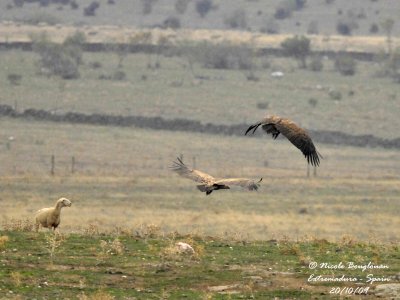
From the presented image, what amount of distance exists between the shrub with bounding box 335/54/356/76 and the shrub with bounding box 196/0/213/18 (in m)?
30.4

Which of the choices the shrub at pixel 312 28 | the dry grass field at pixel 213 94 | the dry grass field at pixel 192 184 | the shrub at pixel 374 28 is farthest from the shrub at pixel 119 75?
the shrub at pixel 374 28

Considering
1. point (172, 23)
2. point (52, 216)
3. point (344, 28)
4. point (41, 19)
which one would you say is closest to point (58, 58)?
point (41, 19)

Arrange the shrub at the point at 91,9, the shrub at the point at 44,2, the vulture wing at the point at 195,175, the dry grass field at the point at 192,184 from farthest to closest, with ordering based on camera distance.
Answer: the shrub at the point at 44,2 < the shrub at the point at 91,9 < the dry grass field at the point at 192,184 < the vulture wing at the point at 195,175

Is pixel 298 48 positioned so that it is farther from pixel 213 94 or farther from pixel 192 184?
pixel 192 184

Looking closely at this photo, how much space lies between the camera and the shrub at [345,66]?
233 ft

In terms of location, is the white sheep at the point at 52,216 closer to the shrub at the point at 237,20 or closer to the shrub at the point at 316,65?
the shrub at the point at 316,65

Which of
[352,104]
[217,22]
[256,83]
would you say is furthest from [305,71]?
[217,22]

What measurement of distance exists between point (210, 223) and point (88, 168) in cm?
967

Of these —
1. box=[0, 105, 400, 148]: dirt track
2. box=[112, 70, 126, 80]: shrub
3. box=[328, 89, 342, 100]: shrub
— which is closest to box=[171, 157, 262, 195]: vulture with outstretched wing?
box=[0, 105, 400, 148]: dirt track

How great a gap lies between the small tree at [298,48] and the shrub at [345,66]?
3.26 m

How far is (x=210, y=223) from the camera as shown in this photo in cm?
3394

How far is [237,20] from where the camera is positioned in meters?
97.1

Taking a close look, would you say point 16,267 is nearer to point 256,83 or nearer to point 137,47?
point 256,83

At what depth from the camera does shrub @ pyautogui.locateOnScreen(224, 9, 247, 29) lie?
9706cm
